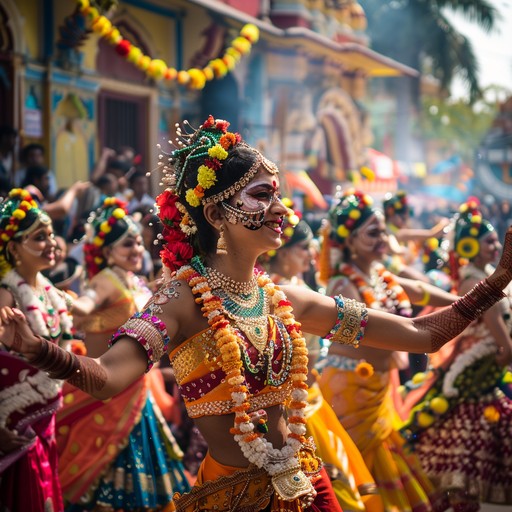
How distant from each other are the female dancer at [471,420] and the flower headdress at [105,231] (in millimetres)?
2376

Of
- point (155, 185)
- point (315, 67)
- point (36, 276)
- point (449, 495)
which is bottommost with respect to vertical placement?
point (449, 495)

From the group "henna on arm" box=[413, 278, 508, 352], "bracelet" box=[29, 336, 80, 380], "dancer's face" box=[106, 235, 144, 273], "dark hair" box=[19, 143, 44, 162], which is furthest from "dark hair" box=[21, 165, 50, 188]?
"bracelet" box=[29, 336, 80, 380]

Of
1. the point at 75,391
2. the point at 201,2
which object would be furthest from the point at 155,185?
the point at 201,2

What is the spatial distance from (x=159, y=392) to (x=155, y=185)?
3.20m

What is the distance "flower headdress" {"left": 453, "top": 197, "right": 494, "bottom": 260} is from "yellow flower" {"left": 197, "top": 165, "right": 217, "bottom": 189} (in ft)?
13.3

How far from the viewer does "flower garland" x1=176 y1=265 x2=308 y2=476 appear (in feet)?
11.3

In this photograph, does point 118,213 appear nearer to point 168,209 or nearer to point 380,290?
point 380,290

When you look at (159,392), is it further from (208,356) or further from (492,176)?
(492,176)

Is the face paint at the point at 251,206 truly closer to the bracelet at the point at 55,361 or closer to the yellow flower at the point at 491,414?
the bracelet at the point at 55,361

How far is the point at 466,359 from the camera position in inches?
263

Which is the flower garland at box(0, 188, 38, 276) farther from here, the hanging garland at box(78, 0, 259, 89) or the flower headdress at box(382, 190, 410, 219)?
the flower headdress at box(382, 190, 410, 219)

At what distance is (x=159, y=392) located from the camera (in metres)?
7.24

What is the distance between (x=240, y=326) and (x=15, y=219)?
2.53m

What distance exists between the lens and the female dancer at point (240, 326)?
3.48m
